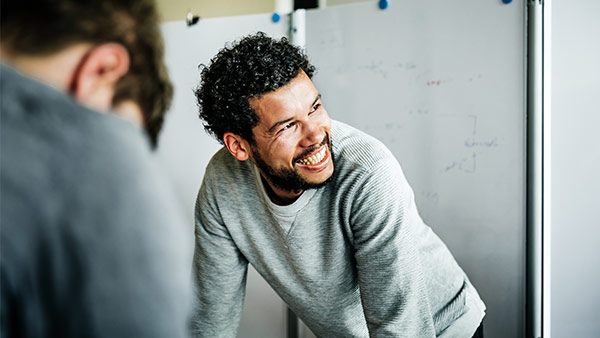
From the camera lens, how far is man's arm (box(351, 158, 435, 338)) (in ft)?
2.58

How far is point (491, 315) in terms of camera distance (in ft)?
4.83

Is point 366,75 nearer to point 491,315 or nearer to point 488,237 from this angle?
point 488,237

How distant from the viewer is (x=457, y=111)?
58.0 inches

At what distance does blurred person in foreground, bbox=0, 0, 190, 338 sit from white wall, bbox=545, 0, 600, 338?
151cm

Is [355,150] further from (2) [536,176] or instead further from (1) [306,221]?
(2) [536,176]

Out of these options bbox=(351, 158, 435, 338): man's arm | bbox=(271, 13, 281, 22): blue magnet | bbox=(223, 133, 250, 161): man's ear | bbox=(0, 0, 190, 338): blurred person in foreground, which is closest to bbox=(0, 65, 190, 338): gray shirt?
bbox=(0, 0, 190, 338): blurred person in foreground

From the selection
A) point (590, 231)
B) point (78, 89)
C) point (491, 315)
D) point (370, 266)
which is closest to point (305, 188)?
point (370, 266)

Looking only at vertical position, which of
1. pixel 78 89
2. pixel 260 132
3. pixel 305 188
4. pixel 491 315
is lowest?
pixel 491 315

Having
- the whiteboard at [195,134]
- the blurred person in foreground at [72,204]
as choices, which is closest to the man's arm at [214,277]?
the whiteboard at [195,134]

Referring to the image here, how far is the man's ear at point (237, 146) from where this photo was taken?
1010 millimetres

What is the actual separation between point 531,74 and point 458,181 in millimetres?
382

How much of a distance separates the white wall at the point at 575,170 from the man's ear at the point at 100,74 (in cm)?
149

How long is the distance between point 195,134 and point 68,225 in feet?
5.13

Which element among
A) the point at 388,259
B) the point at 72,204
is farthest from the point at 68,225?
the point at 388,259
